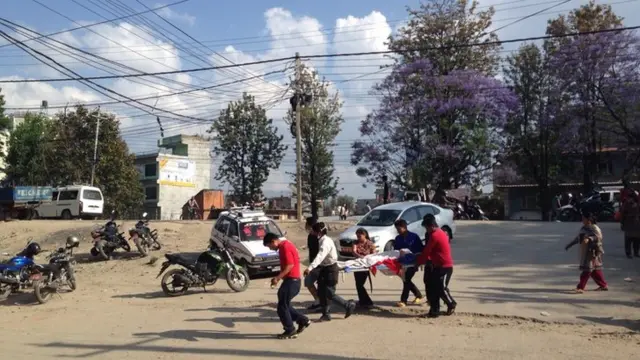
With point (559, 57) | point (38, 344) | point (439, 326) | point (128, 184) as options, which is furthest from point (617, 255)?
point (128, 184)

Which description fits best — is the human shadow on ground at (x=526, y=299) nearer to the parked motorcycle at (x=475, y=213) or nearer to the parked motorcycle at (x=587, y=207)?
the parked motorcycle at (x=587, y=207)

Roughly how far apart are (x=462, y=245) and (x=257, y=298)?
32.9 feet

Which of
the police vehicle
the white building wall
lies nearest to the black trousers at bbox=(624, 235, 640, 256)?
the police vehicle

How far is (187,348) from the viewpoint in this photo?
8.57m

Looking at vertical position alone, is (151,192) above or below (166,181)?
below

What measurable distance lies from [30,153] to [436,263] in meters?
47.2

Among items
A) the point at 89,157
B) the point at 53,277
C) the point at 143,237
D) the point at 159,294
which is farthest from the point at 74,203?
the point at 159,294

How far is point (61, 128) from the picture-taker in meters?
45.6

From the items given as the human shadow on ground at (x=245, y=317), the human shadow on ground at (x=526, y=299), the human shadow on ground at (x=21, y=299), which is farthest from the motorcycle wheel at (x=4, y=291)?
the human shadow on ground at (x=526, y=299)

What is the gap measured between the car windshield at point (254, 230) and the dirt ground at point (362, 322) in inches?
58.8

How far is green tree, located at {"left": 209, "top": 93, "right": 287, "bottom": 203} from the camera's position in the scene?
41.8 meters

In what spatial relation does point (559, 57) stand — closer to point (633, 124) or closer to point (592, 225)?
point (633, 124)

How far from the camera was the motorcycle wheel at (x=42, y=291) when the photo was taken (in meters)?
13.3

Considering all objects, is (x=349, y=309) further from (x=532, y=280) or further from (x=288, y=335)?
(x=532, y=280)
